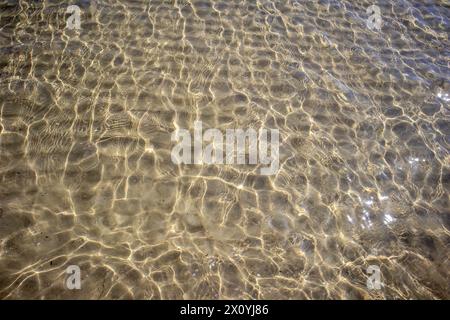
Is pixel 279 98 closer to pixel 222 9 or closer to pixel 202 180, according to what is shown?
pixel 202 180

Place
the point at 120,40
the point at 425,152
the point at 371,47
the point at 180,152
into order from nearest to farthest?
the point at 180,152, the point at 425,152, the point at 120,40, the point at 371,47

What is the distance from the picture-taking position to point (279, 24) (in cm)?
555

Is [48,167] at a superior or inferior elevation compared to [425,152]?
superior

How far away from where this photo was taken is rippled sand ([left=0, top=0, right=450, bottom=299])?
10.5 feet

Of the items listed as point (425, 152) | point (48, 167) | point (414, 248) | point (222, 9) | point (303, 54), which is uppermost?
point (222, 9)

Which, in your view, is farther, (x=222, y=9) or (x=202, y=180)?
(x=222, y=9)

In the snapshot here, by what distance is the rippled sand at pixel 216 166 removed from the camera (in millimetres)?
3207

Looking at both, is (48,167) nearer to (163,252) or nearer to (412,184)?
(163,252)

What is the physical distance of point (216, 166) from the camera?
388cm

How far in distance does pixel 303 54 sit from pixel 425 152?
2.29 metres

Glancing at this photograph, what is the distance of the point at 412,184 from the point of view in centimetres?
401

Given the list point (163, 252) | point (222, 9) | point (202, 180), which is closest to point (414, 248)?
point (202, 180)
